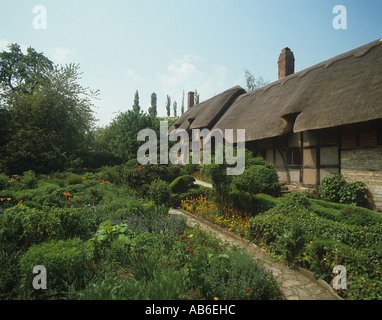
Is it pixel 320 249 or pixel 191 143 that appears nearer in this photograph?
pixel 320 249

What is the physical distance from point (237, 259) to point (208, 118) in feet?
44.9

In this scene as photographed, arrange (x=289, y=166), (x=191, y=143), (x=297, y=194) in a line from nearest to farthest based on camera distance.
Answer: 1. (x=297, y=194)
2. (x=289, y=166)
3. (x=191, y=143)

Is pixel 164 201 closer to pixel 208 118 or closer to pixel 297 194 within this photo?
pixel 297 194

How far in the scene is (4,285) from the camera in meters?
2.91

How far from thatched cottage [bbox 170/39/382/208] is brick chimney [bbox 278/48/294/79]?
237 centimetres

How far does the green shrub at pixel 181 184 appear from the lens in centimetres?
919

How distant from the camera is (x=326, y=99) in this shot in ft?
27.3

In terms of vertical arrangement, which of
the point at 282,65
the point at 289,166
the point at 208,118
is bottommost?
the point at 289,166

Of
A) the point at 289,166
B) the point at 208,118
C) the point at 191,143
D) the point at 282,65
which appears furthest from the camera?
the point at 191,143

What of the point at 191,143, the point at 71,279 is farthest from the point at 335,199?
the point at 191,143

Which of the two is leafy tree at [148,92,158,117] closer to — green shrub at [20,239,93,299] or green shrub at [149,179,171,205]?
green shrub at [149,179,171,205]

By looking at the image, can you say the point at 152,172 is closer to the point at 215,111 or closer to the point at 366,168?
the point at 366,168

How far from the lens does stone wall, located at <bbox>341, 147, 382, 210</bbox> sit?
23.2 ft

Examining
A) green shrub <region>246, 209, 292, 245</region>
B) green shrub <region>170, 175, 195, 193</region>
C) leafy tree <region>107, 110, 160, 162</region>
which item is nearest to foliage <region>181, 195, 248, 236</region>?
green shrub <region>246, 209, 292, 245</region>
